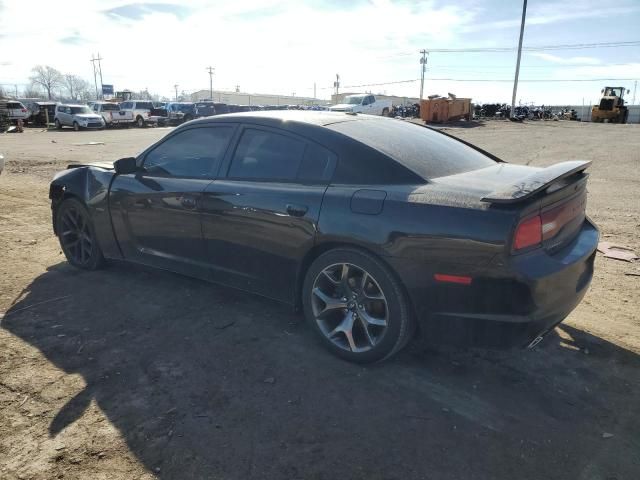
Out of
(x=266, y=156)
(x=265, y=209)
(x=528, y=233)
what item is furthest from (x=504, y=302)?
(x=266, y=156)

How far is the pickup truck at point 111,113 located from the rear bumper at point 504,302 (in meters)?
35.3

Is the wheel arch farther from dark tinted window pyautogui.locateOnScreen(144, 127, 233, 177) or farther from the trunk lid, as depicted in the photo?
dark tinted window pyautogui.locateOnScreen(144, 127, 233, 177)

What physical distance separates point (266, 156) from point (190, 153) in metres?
0.82

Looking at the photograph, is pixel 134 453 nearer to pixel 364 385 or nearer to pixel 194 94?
pixel 364 385

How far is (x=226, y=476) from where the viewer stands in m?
2.17

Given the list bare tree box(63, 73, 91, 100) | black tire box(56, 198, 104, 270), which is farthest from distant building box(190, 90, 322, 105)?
black tire box(56, 198, 104, 270)

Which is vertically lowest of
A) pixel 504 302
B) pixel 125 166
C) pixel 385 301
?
pixel 385 301

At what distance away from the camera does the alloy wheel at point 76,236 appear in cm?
471

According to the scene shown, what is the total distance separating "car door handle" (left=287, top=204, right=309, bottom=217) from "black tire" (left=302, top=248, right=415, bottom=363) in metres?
0.31

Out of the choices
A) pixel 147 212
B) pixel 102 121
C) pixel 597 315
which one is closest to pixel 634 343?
pixel 597 315

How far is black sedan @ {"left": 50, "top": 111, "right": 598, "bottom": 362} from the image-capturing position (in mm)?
2570

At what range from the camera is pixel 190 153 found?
395cm

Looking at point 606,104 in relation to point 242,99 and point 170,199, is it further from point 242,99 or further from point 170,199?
point 242,99

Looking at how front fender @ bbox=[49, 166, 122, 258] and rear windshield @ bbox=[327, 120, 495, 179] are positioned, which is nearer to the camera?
rear windshield @ bbox=[327, 120, 495, 179]
